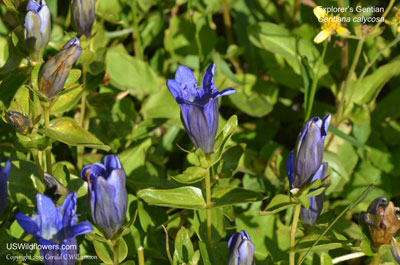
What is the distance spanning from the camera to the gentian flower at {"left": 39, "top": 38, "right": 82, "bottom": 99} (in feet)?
5.83

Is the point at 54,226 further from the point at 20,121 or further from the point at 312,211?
the point at 312,211

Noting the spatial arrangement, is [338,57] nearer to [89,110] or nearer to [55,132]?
[89,110]

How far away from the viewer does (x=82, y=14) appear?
6.90ft

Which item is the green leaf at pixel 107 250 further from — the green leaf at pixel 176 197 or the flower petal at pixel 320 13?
the flower petal at pixel 320 13

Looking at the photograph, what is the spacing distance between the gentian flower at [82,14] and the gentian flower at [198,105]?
574 mm

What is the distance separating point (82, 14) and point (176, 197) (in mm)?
788

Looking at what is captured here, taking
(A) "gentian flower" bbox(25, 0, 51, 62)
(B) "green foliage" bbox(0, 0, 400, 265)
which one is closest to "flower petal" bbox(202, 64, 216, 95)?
(B) "green foliage" bbox(0, 0, 400, 265)

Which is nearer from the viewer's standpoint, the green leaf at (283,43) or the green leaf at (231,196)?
the green leaf at (231,196)

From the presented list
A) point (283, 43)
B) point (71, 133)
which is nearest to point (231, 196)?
point (71, 133)

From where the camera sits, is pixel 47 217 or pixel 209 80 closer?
pixel 47 217

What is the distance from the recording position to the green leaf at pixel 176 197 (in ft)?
6.02

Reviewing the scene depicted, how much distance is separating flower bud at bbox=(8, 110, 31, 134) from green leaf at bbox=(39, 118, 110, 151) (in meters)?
0.06

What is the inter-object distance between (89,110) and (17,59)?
1.55 ft

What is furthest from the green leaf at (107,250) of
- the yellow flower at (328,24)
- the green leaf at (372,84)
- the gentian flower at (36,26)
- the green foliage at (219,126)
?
the green leaf at (372,84)
